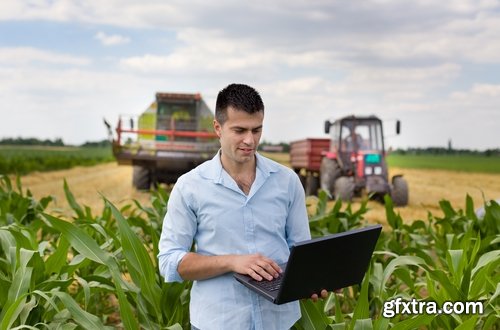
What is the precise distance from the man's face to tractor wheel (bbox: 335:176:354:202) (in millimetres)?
11136

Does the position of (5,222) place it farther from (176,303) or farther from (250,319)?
(250,319)

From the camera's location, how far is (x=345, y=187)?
13523 mm

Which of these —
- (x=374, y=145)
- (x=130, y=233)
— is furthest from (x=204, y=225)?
(x=374, y=145)

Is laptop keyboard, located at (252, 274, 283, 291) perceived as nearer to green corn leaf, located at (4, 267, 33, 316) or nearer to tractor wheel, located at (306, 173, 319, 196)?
green corn leaf, located at (4, 267, 33, 316)

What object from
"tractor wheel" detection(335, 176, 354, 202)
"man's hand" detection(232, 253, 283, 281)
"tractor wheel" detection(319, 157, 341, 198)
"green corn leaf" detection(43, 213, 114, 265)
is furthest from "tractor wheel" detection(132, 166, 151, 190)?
"man's hand" detection(232, 253, 283, 281)

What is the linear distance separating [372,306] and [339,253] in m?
2.21

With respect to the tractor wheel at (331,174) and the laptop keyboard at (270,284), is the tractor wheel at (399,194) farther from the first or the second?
the laptop keyboard at (270,284)

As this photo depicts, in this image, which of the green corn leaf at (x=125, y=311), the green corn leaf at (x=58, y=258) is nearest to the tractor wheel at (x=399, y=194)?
the green corn leaf at (x=58, y=258)

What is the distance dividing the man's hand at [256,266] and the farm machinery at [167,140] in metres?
14.1

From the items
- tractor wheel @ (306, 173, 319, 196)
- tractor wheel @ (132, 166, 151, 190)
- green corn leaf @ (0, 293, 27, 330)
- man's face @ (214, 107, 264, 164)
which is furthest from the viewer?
tractor wheel @ (306, 173, 319, 196)

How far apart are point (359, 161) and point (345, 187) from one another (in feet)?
3.20

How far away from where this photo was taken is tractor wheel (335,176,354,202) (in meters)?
13.5

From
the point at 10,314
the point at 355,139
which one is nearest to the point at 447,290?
the point at 10,314

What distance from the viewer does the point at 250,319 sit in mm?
2348
